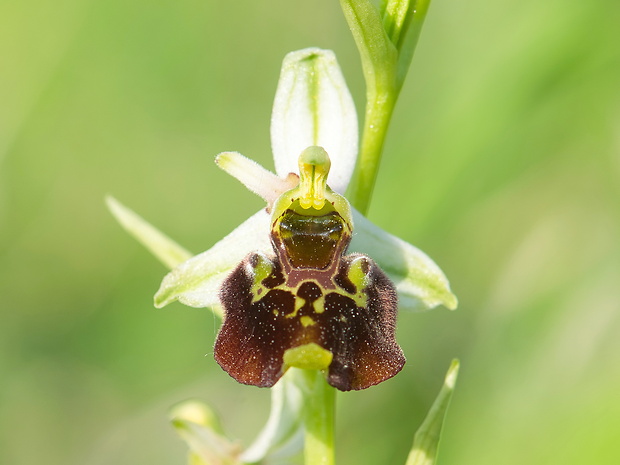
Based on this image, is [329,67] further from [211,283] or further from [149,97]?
[149,97]

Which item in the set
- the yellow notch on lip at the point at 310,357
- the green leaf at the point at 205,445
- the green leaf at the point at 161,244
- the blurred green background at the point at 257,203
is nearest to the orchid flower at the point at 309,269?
the yellow notch on lip at the point at 310,357

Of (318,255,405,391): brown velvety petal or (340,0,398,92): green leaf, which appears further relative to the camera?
(340,0,398,92): green leaf

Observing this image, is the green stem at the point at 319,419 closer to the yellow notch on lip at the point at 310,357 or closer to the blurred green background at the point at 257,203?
the yellow notch on lip at the point at 310,357

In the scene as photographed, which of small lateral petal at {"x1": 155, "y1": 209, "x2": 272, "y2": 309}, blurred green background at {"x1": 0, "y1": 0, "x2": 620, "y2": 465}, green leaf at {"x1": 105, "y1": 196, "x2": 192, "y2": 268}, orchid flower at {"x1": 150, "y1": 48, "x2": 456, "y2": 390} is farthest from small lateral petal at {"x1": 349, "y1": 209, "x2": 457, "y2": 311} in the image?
blurred green background at {"x1": 0, "y1": 0, "x2": 620, "y2": 465}

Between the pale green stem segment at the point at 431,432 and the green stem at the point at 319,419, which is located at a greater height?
the pale green stem segment at the point at 431,432

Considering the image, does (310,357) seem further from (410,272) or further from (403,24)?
(403,24)

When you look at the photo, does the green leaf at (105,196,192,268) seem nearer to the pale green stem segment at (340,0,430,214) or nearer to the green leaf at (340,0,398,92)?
the pale green stem segment at (340,0,430,214)
